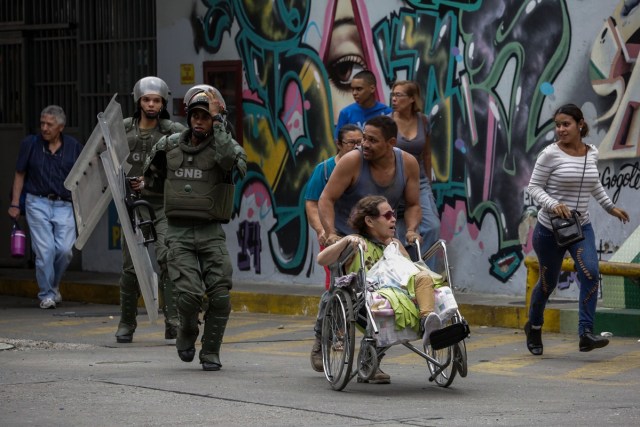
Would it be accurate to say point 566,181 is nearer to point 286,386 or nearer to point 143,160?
point 286,386

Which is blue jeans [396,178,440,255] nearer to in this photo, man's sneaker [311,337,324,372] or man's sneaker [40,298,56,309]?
man's sneaker [311,337,324,372]

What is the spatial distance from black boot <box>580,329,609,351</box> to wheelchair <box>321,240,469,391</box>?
6.44ft

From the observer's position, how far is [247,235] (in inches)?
648

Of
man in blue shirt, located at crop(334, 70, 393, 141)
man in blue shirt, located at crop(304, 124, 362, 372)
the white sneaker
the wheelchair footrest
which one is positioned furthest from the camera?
man in blue shirt, located at crop(334, 70, 393, 141)

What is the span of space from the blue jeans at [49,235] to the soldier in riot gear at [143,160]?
3.44 m

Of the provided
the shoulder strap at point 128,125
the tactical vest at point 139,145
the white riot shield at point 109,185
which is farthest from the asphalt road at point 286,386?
the shoulder strap at point 128,125

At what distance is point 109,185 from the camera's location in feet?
37.2

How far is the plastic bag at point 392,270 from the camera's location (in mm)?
→ 8945

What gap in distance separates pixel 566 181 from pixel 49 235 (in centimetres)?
619

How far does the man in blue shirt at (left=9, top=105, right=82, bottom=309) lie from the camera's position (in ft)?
50.2

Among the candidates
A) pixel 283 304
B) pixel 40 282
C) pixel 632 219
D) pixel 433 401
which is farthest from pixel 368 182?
pixel 40 282

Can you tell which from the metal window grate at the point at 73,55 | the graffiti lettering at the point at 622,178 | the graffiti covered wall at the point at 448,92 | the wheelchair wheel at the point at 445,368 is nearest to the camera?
the wheelchair wheel at the point at 445,368

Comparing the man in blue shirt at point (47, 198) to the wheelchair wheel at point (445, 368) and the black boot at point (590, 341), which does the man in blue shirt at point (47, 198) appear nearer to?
the black boot at point (590, 341)

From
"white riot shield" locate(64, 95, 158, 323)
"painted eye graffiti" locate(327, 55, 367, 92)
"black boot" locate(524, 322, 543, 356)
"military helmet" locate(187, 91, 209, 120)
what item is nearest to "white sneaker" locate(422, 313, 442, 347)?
"military helmet" locate(187, 91, 209, 120)
